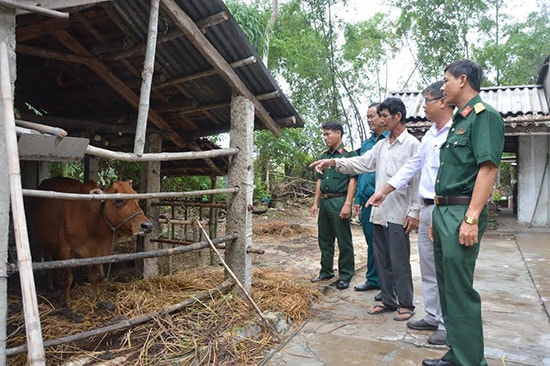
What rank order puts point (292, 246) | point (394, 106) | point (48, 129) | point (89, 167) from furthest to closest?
point (292, 246), point (89, 167), point (394, 106), point (48, 129)

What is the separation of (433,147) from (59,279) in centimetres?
466

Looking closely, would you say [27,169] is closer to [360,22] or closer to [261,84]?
[261,84]

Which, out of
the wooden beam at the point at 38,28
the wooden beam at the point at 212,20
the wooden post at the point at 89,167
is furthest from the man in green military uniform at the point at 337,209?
the wooden post at the point at 89,167

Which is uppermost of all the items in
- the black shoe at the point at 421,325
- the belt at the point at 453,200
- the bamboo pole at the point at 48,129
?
the bamboo pole at the point at 48,129

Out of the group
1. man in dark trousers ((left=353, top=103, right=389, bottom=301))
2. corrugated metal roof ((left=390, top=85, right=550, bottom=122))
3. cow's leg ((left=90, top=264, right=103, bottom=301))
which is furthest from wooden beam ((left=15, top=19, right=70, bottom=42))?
corrugated metal roof ((left=390, top=85, right=550, bottom=122))

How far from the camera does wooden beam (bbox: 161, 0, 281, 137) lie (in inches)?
136

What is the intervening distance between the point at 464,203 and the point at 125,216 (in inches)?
123

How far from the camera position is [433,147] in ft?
11.6

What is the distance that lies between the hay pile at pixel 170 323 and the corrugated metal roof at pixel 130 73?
202 centimetres

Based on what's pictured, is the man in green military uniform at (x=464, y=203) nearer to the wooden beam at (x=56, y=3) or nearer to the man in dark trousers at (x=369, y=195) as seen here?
the man in dark trousers at (x=369, y=195)

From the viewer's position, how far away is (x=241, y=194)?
14.5 ft

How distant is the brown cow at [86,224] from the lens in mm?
4238

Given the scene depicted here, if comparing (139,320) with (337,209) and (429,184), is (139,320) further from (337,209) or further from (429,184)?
(337,209)

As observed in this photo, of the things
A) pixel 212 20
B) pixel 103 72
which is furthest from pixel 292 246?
pixel 212 20
